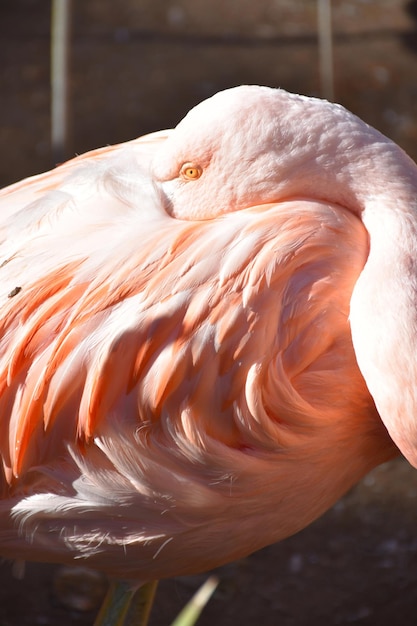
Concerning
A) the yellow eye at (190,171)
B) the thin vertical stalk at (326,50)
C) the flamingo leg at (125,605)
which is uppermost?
the yellow eye at (190,171)

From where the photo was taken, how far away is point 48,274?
161 cm

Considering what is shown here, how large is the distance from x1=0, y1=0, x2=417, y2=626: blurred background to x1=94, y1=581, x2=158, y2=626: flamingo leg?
43 cm

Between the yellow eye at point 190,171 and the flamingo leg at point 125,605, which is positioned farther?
the flamingo leg at point 125,605

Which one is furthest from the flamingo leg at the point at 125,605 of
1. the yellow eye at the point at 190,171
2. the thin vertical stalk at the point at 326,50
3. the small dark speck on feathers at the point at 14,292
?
the thin vertical stalk at the point at 326,50

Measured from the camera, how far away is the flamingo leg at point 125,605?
1943 mm

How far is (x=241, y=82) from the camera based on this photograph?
14.8 ft

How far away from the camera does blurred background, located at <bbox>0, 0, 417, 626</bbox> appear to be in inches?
99.7

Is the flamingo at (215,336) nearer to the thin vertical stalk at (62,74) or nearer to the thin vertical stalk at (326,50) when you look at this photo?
the thin vertical stalk at (62,74)

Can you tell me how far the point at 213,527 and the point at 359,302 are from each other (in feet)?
1.53

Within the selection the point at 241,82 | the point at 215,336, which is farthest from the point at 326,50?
the point at 215,336

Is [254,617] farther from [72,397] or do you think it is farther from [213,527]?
[72,397]

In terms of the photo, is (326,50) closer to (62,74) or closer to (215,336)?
(62,74)

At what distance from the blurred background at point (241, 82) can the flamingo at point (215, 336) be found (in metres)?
0.96

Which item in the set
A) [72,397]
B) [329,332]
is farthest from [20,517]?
[329,332]
